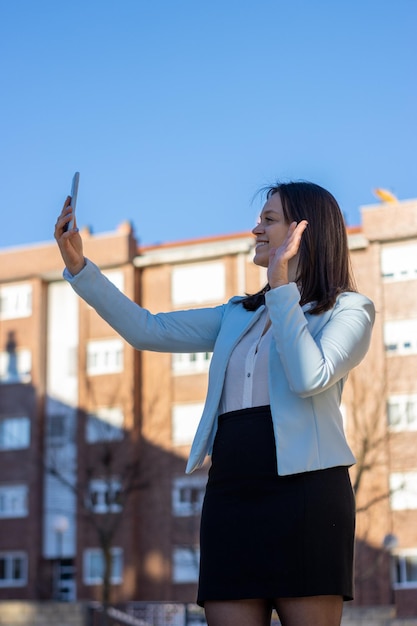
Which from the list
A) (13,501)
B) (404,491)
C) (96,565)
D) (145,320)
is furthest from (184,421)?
(145,320)

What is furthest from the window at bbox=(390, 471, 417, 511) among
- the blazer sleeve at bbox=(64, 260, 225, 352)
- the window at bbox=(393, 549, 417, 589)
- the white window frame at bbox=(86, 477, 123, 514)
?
the blazer sleeve at bbox=(64, 260, 225, 352)

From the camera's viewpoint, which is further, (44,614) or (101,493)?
(101,493)

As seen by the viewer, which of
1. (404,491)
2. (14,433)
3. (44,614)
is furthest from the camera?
(14,433)

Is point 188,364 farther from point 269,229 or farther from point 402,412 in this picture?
point 269,229

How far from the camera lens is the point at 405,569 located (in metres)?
32.4

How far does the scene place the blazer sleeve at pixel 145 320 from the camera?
2805mm

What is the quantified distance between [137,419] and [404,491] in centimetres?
935

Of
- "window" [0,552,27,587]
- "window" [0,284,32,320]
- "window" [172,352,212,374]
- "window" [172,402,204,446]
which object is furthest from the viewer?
"window" [0,284,32,320]

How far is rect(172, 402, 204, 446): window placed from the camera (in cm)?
3559

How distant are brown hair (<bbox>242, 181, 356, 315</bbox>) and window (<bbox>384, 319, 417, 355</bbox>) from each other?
3112 centimetres

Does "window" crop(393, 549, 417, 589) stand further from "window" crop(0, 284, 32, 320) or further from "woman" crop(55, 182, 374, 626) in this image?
"woman" crop(55, 182, 374, 626)

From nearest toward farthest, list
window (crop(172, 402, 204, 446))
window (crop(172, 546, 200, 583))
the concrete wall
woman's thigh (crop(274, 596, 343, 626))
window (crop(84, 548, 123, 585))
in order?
woman's thigh (crop(274, 596, 343, 626)), the concrete wall, window (crop(172, 546, 200, 583)), window (crop(84, 548, 123, 585)), window (crop(172, 402, 204, 446))

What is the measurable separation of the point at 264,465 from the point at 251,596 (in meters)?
0.29

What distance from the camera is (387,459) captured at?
108 ft
